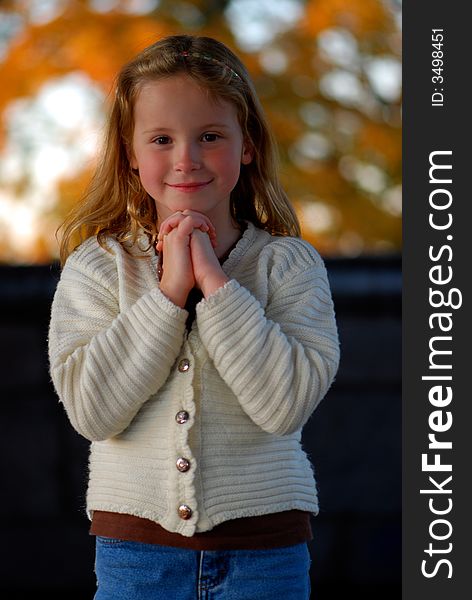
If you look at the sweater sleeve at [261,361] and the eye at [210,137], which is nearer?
the sweater sleeve at [261,361]

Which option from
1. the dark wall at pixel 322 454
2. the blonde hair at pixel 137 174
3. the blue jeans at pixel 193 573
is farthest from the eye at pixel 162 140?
the dark wall at pixel 322 454

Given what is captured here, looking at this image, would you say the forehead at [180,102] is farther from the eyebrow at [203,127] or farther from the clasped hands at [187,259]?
the clasped hands at [187,259]

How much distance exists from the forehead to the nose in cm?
5

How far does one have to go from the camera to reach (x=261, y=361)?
172 cm

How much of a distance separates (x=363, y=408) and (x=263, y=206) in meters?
1.54

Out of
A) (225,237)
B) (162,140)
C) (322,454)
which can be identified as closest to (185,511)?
(225,237)

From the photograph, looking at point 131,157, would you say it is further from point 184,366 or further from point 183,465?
point 183,465

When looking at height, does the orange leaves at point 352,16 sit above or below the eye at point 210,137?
above

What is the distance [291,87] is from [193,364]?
5.65 metres

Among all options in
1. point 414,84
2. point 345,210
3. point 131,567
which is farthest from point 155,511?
point 345,210

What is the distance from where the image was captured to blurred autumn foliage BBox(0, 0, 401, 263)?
22.7 ft

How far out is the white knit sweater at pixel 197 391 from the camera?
68.3 inches

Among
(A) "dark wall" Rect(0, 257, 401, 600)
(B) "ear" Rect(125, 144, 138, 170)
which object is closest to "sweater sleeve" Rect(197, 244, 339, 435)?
(B) "ear" Rect(125, 144, 138, 170)

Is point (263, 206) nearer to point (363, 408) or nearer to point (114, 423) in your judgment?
point (114, 423)
